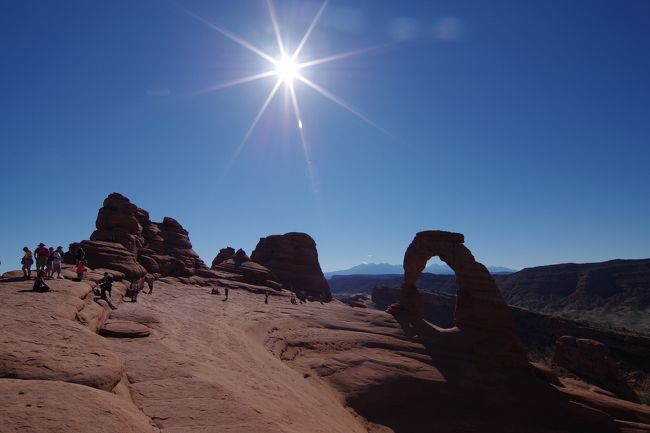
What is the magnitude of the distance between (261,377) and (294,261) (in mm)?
52119

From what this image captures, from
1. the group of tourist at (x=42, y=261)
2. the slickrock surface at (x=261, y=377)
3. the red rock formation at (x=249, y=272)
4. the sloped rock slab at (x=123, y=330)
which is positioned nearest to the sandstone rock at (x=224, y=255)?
the red rock formation at (x=249, y=272)

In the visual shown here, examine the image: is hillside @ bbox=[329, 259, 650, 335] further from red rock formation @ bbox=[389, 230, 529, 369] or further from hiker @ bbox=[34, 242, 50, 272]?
hiker @ bbox=[34, 242, 50, 272]

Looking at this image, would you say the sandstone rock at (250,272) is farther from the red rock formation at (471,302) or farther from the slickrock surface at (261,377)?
the red rock formation at (471,302)

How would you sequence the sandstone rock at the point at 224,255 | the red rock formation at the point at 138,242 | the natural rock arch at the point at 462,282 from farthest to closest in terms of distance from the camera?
1. the sandstone rock at the point at 224,255
2. the red rock formation at the point at 138,242
3. the natural rock arch at the point at 462,282

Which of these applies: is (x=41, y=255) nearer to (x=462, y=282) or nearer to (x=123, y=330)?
(x=123, y=330)

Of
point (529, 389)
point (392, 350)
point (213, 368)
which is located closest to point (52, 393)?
point (213, 368)

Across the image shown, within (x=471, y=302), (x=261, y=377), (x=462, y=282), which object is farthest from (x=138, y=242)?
(x=471, y=302)

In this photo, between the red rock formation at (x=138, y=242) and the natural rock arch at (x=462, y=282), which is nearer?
the natural rock arch at (x=462, y=282)

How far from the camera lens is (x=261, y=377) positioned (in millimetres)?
13031

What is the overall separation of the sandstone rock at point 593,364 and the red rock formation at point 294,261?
33078 mm

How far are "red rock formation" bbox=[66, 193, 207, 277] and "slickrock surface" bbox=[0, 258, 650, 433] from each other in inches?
221

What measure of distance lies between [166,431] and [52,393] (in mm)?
1998

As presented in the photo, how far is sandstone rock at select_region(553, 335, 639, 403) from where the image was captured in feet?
103

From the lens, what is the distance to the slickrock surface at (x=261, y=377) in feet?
21.9
